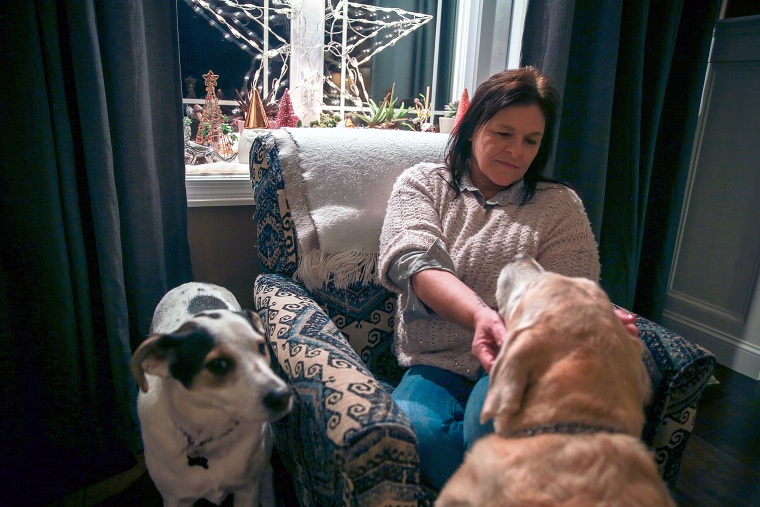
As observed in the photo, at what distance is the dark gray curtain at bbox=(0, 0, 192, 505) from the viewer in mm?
1236

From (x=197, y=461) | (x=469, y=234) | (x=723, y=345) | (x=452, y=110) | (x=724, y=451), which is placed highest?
(x=452, y=110)

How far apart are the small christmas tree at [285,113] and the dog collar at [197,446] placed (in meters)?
1.30

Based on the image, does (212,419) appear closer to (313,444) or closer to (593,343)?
(313,444)

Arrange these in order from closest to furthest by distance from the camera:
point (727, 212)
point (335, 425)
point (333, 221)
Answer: point (335, 425) → point (333, 221) → point (727, 212)

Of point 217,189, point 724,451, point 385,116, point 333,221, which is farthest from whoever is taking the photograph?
point 385,116

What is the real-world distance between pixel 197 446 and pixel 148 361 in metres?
0.24

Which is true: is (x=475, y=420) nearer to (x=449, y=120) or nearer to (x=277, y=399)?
(x=277, y=399)

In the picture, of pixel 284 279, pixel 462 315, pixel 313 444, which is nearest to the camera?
pixel 313 444

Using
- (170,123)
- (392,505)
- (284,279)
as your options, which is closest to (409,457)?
(392,505)

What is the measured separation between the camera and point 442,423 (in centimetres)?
109

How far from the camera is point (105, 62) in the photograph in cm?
132

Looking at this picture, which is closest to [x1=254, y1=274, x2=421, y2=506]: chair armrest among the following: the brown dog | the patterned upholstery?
the patterned upholstery

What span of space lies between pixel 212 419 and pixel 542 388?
2.14 ft

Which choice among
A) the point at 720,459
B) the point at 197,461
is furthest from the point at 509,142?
the point at 720,459
